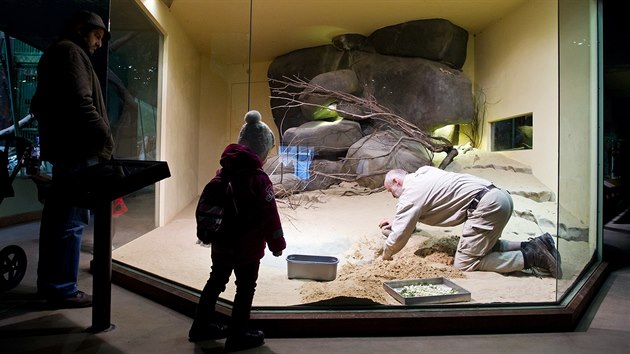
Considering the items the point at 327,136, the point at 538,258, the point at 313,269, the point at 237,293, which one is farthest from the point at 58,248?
the point at 538,258

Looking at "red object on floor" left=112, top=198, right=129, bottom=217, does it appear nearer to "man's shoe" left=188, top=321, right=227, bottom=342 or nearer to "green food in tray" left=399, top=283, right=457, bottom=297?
"man's shoe" left=188, top=321, right=227, bottom=342

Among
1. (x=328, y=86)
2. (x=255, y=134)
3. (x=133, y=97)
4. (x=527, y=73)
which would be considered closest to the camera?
(x=255, y=134)

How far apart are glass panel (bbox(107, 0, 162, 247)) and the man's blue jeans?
1188 mm

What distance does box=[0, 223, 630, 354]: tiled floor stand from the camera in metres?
2.08

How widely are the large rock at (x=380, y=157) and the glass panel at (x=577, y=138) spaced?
2.32 meters

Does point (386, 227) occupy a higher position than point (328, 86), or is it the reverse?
point (328, 86)

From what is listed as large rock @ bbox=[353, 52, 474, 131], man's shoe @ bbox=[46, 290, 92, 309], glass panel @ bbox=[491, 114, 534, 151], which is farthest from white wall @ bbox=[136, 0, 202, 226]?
glass panel @ bbox=[491, 114, 534, 151]

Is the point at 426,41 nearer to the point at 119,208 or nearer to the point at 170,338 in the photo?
the point at 119,208

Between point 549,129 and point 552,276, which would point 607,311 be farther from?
point 549,129

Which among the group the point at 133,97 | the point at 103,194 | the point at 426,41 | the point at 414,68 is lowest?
the point at 103,194

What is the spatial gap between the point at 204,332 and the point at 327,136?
3.35m

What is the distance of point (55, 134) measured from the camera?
2.54 m

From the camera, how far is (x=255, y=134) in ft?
8.88

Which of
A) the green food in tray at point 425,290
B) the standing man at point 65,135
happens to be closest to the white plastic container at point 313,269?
the green food in tray at point 425,290
